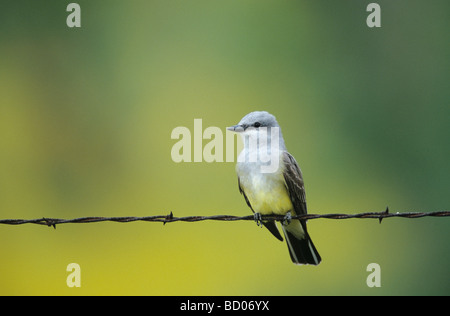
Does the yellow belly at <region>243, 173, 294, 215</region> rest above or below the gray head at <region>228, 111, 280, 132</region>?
below

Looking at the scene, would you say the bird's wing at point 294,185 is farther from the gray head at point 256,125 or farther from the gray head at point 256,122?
the gray head at point 256,122

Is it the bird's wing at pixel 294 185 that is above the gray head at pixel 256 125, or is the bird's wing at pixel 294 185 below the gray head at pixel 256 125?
below

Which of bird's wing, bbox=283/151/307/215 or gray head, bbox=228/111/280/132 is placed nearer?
bird's wing, bbox=283/151/307/215

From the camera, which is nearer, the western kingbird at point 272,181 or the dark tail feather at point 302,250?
the western kingbird at point 272,181

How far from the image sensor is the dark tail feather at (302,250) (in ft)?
23.8

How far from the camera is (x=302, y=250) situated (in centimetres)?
727

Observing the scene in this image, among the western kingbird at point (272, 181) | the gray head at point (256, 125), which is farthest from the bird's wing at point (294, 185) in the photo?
the gray head at point (256, 125)

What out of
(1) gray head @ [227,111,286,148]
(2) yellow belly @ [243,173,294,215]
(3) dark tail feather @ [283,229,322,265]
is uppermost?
(1) gray head @ [227,111,286,148]

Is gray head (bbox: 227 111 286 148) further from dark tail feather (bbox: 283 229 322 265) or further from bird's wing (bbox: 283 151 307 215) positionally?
dark tail feather (bbox: 283 229 322 265)

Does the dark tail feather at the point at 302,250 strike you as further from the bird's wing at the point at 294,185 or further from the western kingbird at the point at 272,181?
the bird's wing at the point at 294,185

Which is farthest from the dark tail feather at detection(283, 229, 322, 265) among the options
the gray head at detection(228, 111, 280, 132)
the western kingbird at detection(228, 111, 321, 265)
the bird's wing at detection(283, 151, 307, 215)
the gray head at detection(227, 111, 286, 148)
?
the gray head at detection(228, 111, 280, 132)

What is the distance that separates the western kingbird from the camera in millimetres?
6941

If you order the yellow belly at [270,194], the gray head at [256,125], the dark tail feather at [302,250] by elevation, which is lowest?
the dark tail feather at [302,250]

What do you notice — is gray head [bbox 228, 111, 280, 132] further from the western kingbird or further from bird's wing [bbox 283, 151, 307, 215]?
bird's wing [bbox 283, 151, 307, 215]
